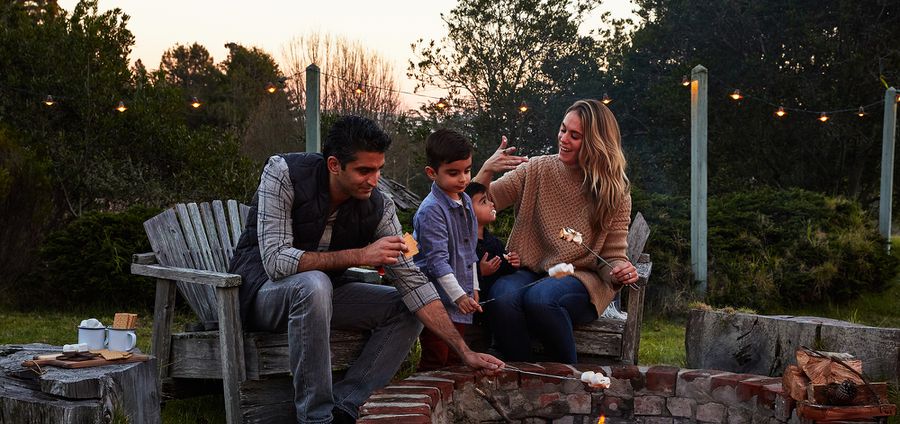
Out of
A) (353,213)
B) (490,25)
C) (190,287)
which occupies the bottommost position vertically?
(190,287)

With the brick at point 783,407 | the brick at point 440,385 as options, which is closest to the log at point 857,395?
the brick at point 783,407

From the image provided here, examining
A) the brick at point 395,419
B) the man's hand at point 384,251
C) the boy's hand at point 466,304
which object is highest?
the man's hand at point 384,251

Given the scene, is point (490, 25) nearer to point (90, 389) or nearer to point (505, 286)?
point (505, 286)

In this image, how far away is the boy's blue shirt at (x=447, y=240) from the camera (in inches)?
125

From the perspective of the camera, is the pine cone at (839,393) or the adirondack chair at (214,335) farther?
the adirondack chair at (214,335)

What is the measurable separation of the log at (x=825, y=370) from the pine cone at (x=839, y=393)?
0.06 feet

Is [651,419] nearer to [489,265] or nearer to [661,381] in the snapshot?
[661,381]

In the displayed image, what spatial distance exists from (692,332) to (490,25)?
10.3m

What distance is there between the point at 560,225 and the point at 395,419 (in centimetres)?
152

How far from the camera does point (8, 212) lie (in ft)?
24.1

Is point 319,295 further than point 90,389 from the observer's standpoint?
Yes

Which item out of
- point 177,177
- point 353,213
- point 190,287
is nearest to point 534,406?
point 353,213

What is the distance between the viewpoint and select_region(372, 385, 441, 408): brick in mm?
2572

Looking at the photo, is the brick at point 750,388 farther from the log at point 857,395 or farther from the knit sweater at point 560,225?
the knit sweater at point 560,225
